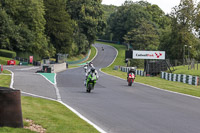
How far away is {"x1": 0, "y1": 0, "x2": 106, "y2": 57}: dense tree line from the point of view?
77.1 m

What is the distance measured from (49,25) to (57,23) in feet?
7.41

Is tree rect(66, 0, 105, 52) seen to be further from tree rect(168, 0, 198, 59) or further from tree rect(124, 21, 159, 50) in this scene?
tree rect(168, 0, 198, 59)

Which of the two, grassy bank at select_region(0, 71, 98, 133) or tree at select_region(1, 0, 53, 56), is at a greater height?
tree at select_region(1, 0, 53, 56)

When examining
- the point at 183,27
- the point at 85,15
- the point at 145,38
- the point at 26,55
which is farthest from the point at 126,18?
Answer: the point at 26,55

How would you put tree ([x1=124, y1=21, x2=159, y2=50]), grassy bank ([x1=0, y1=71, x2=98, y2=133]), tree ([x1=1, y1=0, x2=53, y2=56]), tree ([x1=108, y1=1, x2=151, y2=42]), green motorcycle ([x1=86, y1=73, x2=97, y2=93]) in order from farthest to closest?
tree ([x1=108, y1=1, x2=151, y2=42]) < tree ([x1=124, y1=21, x2=159, y2=50]) < tree ([x1=1, y1=0, x2=53, y2=56]) < green motorcycle ([x1=86, y1=73, x2=97, y2=93]) < grassy bank ([x1=0, y1=71, x2=98, y2=133])

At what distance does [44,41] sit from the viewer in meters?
85.9

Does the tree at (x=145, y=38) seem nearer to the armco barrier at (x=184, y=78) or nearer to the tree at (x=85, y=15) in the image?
the tree at (x=85, y=15)

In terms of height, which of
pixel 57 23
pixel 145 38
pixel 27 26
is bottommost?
pixel 145 38

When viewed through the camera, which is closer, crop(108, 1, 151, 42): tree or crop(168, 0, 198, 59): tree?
crop(168, 0, 198, 59): tree

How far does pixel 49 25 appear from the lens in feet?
308

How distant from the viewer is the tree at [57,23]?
306 feet

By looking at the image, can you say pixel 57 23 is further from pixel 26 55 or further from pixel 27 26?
pixel 26 55

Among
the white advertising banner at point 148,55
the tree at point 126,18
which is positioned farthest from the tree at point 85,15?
the white advertising banner at point 148,55

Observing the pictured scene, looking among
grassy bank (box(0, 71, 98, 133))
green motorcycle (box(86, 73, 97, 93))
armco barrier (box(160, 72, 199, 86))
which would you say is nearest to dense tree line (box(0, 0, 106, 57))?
armco barrier (box(160, 72, 199, 86))
